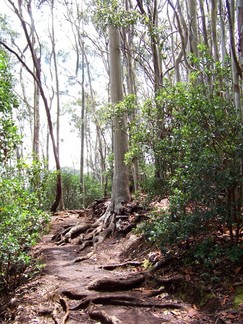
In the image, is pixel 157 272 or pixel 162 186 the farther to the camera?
pixel 162 186

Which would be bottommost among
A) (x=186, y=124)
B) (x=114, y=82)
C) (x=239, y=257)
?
(x=239, y=257)

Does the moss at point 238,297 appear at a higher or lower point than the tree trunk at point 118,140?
lower

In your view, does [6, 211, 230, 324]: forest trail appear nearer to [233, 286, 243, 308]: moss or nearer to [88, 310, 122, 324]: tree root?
[88, 310, 122, 324]: tree root

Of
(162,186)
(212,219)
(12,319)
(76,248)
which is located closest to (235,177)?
(212,219)

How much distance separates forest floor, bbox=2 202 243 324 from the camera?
4316mm

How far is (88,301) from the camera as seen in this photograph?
4.91m

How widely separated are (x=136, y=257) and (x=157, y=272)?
4.80ft

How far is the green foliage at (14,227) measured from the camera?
511 cm

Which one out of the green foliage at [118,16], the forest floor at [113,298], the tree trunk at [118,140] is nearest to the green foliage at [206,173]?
the forest floor at [113,298]

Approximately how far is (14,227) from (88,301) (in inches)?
64.7

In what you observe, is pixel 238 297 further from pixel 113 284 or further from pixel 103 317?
pixel 113 284

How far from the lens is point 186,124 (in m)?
5.54

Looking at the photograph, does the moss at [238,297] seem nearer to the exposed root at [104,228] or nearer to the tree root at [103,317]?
the tree root at [103,317]

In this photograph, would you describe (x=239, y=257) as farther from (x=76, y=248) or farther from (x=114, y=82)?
(x=114, y=82)
